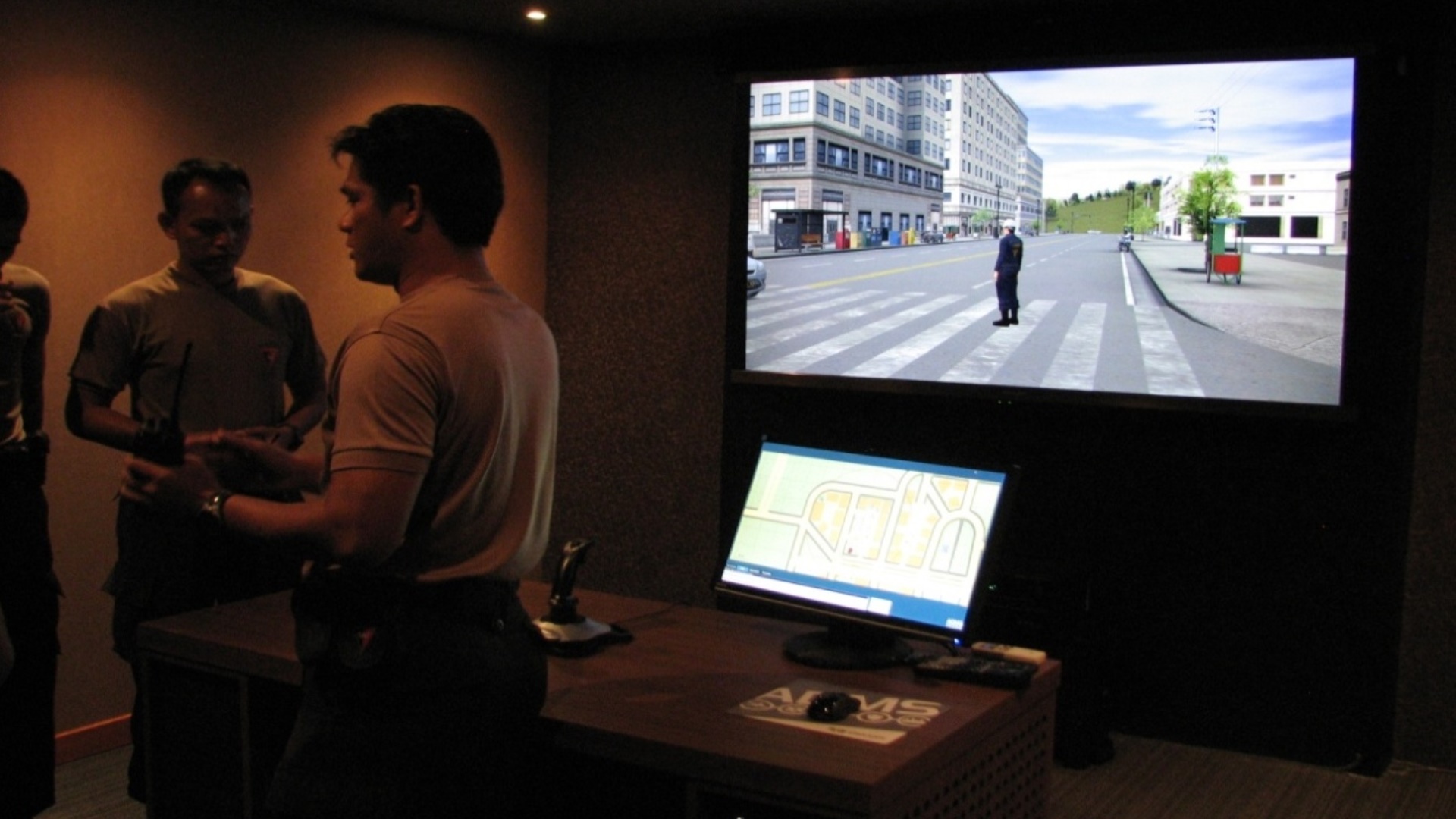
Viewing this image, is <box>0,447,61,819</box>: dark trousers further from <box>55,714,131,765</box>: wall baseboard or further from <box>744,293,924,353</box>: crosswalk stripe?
<box>744,293,924,353</box>: crosswalk stripe

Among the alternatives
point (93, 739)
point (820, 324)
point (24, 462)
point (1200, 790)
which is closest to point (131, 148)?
point (24, 462)

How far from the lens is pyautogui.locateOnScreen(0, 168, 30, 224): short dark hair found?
2.50m

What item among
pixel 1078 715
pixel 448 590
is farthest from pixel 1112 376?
pixel 448 590

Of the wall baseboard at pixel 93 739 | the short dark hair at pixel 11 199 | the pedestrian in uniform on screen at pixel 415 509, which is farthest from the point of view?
the wall baseboard at pixel 93 739

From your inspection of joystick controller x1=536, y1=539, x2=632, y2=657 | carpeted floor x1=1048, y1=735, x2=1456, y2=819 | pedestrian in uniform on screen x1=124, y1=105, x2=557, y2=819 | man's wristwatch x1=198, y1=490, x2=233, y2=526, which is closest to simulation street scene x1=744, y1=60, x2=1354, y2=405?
carpeted floor x1=1048, y1=735, x2=1456, y2=819

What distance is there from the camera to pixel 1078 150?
3.97 metres

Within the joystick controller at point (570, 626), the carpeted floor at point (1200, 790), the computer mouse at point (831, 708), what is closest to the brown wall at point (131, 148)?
the carpeted floor at point (1200, 790)

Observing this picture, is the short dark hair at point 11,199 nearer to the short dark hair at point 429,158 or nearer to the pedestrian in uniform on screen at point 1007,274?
the short dark hair at point 429,158

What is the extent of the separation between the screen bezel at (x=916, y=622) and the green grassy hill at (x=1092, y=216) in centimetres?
217

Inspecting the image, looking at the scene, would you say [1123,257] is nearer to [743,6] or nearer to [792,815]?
[743,6]

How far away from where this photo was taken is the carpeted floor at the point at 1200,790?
3209 mm

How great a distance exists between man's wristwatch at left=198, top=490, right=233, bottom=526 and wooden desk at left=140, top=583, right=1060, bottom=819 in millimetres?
452

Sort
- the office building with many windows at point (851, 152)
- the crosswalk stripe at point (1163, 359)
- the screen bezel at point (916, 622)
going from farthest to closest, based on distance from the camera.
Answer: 1. the office building with many windows at point (851, 152)
2. the crosswalk stripe at point (1163, 359)
3. the screen bezel at point (916, 622)

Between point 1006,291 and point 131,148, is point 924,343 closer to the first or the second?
point 1006,291
